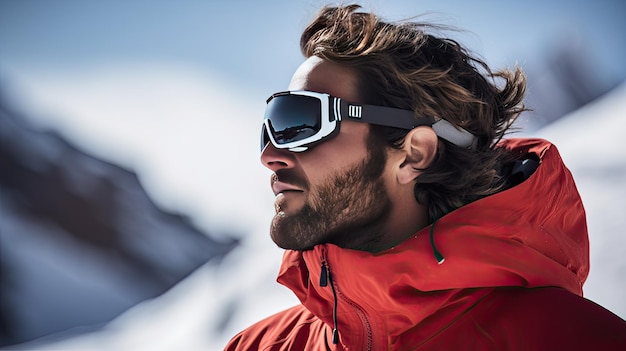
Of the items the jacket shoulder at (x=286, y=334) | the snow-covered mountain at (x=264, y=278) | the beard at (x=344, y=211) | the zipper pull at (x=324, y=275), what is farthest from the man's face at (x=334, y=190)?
the snow-covered mountain at (x=264, y=278)

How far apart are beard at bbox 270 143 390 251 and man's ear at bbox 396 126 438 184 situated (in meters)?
0.07

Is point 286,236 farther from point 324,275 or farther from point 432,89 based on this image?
point 432,89

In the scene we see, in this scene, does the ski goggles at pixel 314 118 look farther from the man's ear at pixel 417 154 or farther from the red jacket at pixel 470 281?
the red jacket at pixel 470 281

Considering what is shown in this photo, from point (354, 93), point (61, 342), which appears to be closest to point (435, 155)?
point (354, 93)

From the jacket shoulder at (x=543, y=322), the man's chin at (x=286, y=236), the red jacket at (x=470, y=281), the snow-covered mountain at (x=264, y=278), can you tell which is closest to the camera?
the jacket shoulder at (x=543, y=322)

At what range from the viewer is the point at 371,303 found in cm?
Answer: 132

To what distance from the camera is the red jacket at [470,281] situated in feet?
4.15

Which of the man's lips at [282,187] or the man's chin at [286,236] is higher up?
the man's lips at [282,187]

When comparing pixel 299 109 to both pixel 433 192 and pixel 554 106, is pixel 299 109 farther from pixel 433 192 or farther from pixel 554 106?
pixel 554 106

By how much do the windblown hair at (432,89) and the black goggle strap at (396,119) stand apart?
0.06ft

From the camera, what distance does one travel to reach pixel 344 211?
1.56 m

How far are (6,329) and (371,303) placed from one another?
5550mm

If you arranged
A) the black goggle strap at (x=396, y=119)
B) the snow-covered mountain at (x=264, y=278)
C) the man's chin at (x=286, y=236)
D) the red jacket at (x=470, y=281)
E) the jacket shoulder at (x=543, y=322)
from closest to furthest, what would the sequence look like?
the jacket shoulder at (x=543, y=322)
the red jacket at (x=470, y=281)
the man's chin at (x=286, y=236)
the black goggle strap at (x=396, y=119)
the snow-covered mountain at (x=264, y=278)

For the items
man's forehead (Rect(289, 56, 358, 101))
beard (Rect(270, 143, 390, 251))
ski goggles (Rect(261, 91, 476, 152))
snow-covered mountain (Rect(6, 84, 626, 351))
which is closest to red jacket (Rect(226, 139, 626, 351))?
beard (Rect(270, 143, 390, 251))
